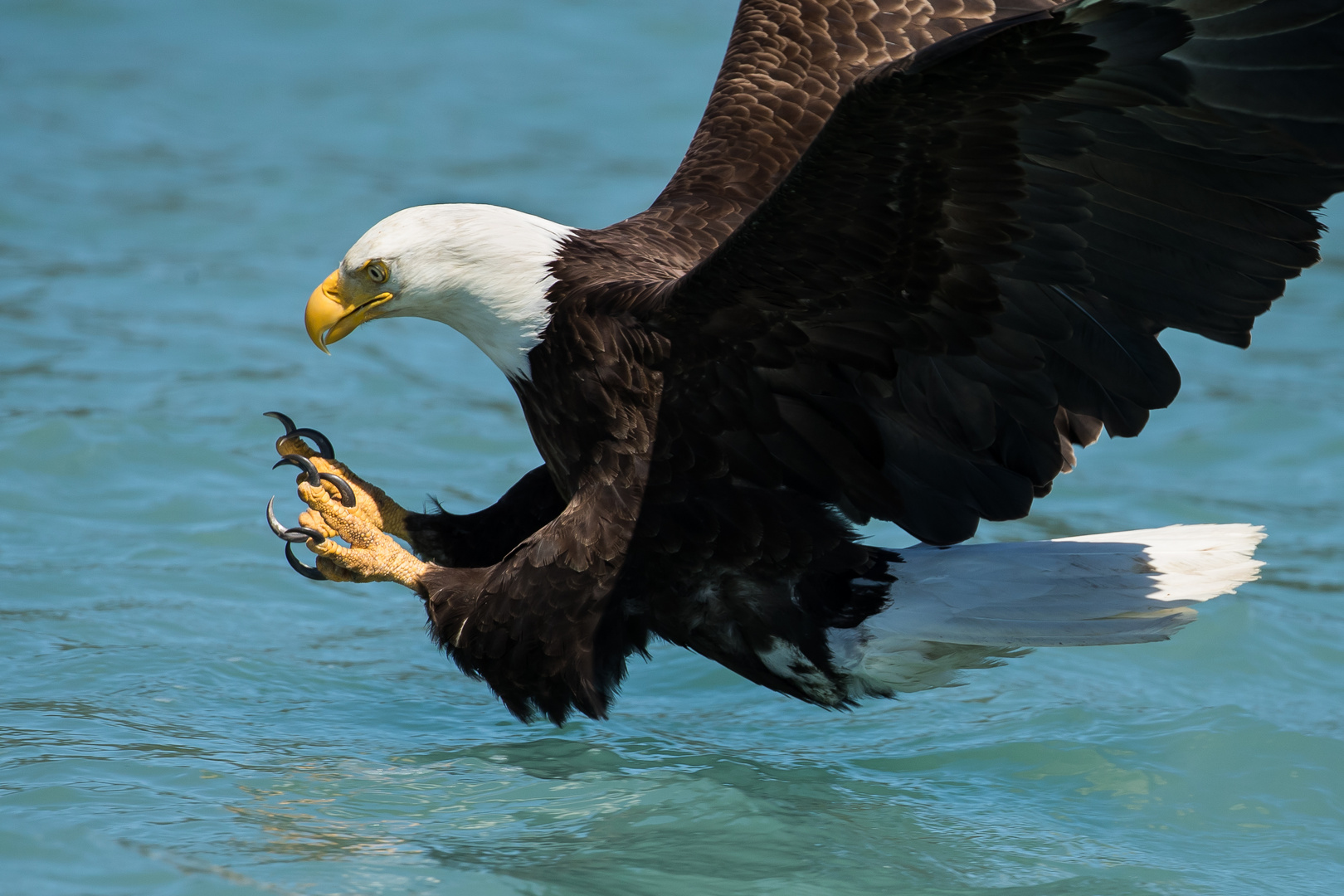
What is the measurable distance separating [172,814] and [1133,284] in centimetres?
200

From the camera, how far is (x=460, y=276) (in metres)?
3.44

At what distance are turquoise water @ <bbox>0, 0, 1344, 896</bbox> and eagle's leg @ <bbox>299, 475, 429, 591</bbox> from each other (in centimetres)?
35

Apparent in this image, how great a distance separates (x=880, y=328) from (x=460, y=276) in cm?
96

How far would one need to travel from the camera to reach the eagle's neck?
11.2 feet

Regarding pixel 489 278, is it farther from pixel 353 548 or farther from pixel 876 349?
pixel 876 349

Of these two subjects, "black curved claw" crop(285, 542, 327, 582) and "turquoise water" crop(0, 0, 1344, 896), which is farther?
"black curved claw" crop(285, 542, 327, 582)

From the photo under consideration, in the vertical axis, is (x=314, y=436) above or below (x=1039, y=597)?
above

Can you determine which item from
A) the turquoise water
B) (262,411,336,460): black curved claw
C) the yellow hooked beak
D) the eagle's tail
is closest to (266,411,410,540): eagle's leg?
(262,411,336,460): black curved claw

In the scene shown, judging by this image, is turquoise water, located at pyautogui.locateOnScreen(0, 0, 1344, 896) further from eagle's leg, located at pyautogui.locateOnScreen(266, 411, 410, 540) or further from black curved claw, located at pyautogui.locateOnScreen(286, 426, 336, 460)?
black curved claw, located at pyautogui.locateOnScreen(286, 426, 336, 460)

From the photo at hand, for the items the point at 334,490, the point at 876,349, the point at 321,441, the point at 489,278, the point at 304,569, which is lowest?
the point at 304,569

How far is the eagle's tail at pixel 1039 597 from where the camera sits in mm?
3270

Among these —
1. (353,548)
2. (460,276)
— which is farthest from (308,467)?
(460,276)

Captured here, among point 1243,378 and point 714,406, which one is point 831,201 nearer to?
point 714,406

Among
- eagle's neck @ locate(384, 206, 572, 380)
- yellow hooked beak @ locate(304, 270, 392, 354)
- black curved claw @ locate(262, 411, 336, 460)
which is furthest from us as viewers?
black curved claw @ locate(262, 411, 336, 460)
